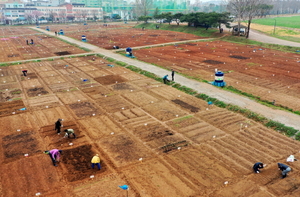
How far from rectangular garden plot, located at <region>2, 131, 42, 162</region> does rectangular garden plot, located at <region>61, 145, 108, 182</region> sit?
2119 mm

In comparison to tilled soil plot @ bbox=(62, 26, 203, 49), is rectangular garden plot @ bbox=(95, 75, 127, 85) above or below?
below

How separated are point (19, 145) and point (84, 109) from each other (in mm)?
6306

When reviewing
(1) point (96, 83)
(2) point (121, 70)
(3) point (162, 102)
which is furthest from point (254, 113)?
(2) point (121, 70)

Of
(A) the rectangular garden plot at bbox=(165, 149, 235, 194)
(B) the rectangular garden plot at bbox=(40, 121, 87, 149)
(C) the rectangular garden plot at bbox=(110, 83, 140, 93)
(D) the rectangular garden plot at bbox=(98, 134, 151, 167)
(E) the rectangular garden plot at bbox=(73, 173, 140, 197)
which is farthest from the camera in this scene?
(C) the rectangular garden plot at bbox=(110, 83, 140, 93)

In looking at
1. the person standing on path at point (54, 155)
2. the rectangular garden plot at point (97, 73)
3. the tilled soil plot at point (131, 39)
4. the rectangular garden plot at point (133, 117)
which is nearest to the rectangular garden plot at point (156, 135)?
the rectangular garden plot at point (133, 117)

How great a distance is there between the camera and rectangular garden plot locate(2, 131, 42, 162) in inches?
567

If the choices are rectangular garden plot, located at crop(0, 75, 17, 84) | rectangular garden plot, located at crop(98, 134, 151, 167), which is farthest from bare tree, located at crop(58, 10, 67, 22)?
rectangular garden plot, located at crop(98, 134, 151, 167)

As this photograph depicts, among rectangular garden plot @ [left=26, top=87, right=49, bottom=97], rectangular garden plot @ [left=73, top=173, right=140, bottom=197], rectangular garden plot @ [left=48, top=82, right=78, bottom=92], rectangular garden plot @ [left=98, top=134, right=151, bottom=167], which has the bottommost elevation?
rectangular garden plot @ [left=73, top=173, right=140, bottom=197]

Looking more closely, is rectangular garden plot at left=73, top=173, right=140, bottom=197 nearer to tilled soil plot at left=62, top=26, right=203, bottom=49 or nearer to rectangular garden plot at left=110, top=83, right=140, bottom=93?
rectangular garden plot at left=110, top=83, right=140, bottom=93

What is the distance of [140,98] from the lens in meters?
22.9

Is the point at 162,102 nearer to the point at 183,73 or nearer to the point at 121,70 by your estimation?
the point at 183,73

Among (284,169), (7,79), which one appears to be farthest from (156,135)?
(7,79)

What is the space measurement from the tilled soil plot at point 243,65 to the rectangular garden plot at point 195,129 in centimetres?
807

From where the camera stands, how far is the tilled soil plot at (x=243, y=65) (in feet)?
80.7
